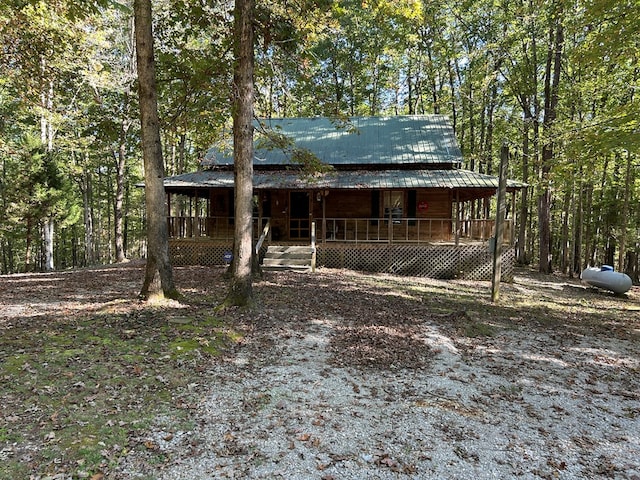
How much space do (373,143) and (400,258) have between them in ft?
20.9

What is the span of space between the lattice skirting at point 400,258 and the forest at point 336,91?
3.84 meters

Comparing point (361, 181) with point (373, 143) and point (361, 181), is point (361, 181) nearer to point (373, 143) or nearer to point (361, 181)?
point (361, 181)

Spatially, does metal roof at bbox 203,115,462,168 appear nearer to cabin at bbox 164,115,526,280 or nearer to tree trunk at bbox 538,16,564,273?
cabin at bbox 164,115,526,280

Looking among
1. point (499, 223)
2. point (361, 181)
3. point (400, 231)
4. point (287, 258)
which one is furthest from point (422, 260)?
point (287, 258)

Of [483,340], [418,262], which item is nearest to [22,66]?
[483,340]

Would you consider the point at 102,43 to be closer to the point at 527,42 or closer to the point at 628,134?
the point at 628,134

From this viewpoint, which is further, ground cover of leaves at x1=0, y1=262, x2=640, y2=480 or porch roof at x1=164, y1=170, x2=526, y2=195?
porch roof at x1=164, y1=170, x2=526, y2=195

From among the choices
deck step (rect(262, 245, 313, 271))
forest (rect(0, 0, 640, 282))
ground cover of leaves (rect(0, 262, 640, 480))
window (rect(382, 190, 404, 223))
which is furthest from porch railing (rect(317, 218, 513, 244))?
ground cover of leaves (rect(0, 262, 640, 480))

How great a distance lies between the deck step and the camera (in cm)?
1423

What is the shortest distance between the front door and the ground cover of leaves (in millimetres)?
8830

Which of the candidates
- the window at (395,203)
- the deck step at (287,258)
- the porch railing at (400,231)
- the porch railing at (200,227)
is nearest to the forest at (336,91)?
the porch railing at (200,227)

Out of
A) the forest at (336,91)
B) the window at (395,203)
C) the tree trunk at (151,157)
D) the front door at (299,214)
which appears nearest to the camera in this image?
the tree trunk at (151,157)

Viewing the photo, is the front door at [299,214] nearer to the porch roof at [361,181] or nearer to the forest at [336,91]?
the porch roof at [361,181]

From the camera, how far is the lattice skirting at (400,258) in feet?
48.7
